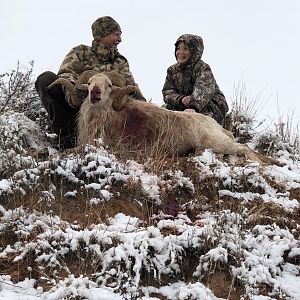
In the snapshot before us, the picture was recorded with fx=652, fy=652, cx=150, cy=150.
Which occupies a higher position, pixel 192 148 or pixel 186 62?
pixel 186 62

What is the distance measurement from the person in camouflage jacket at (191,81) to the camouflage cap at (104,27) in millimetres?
1143

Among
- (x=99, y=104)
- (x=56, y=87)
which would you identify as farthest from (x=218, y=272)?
(x=56, y=87)

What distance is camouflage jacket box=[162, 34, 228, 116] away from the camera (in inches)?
389

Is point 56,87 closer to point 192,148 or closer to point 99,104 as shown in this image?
point 99,104

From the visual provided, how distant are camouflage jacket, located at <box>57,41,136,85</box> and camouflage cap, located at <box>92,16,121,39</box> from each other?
0.53ft

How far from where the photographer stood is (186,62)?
10227 millimetres

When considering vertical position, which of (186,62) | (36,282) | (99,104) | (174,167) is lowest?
(36,282)

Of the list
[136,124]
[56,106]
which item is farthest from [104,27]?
[136,124]

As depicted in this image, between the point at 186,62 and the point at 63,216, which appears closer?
the point at 63,216

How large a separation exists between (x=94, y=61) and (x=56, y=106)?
1020mm

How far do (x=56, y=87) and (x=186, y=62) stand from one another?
7.27 ft

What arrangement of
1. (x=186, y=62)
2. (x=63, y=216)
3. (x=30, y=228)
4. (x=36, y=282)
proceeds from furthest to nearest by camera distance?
1. (x=186, y=62)
2. (x=63, y=216)
3. (x=30, y=228)
4. (x=36, y=282)

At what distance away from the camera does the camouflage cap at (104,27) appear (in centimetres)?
971

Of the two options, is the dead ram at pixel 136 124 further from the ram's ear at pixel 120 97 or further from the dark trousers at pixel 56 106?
the dark trousers at pixel 56 106
